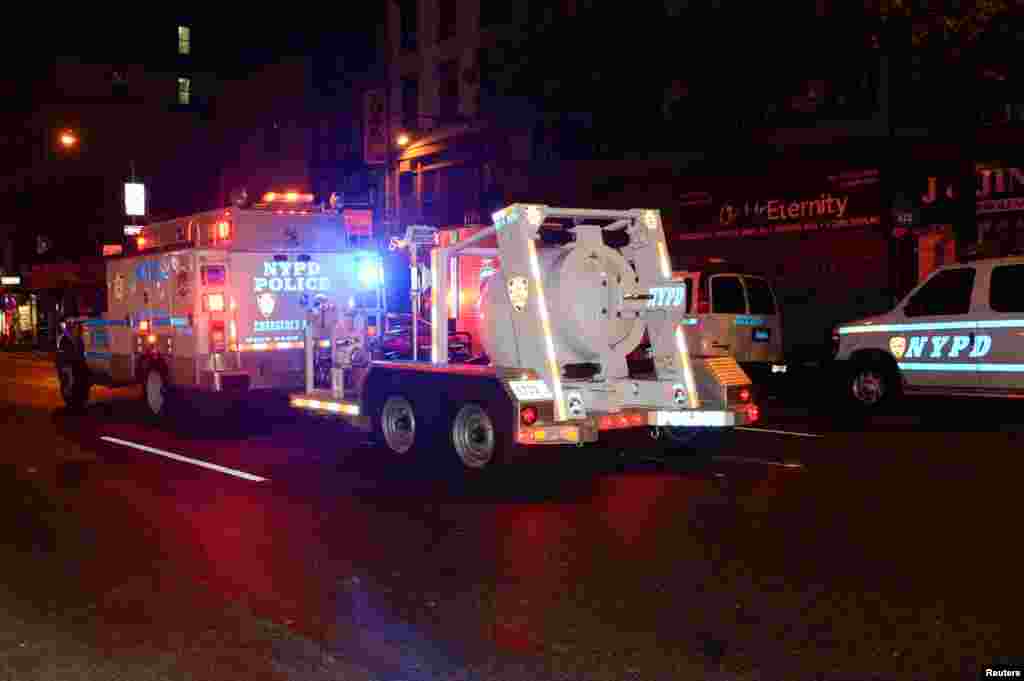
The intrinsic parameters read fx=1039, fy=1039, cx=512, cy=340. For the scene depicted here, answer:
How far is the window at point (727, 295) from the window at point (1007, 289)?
15.3ft

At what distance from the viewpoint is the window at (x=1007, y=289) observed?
1246 centimetres

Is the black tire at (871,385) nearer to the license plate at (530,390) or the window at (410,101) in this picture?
the license plate at (530,390)

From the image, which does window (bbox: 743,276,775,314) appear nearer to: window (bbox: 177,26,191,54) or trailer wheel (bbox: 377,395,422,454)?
trailer wheel (bbox: 377,395,422,454)

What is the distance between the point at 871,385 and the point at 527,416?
7.21 m

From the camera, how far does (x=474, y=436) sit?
948 centimetres

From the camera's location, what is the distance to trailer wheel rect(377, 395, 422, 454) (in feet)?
34.2

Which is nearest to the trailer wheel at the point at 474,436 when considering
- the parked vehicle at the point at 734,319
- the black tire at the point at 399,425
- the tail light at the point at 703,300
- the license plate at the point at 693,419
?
the black tire at the point at 399,425

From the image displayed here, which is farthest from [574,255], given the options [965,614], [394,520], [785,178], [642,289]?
[785,178]

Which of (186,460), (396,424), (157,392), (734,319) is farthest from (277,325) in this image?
(734,319)

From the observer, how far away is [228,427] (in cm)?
1342

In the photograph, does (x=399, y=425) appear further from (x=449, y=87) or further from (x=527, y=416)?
(x=449, y=87)

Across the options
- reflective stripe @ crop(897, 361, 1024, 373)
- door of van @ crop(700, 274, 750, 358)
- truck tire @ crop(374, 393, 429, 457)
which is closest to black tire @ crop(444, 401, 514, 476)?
truck tire @ crop(374, 393, 429, 457)

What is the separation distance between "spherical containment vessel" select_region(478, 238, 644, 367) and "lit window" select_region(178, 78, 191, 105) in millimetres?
55839

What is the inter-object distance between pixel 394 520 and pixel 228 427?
6.18 meters
